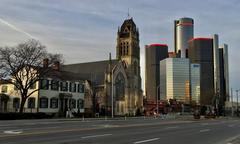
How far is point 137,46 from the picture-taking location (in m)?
136

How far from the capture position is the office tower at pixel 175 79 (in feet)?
449

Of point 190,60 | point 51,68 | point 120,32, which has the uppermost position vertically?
point 120,32

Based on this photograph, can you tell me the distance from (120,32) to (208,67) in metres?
37.4

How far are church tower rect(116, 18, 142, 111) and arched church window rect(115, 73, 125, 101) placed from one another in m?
3.19

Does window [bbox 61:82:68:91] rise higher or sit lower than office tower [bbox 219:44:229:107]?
lower

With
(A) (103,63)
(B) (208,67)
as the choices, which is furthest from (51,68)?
(B) (208,67)

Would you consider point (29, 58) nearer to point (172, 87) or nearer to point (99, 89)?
point (99, 89)

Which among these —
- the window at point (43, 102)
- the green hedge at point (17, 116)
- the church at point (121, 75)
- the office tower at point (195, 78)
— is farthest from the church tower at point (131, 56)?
the green hedge at point (17, 116)

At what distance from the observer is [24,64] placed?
60438 mm

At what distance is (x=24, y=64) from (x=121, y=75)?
63517mm

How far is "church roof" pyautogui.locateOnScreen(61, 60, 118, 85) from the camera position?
119 meters

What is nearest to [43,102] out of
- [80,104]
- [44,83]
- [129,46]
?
[44,83]

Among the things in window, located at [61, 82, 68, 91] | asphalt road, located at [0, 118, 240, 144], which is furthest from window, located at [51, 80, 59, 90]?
asphalt road, located at [0, 118, 240, 144]

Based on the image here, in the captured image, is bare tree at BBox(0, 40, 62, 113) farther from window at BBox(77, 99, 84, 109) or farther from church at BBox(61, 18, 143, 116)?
church at BBox(61, 18, 143, 116)
